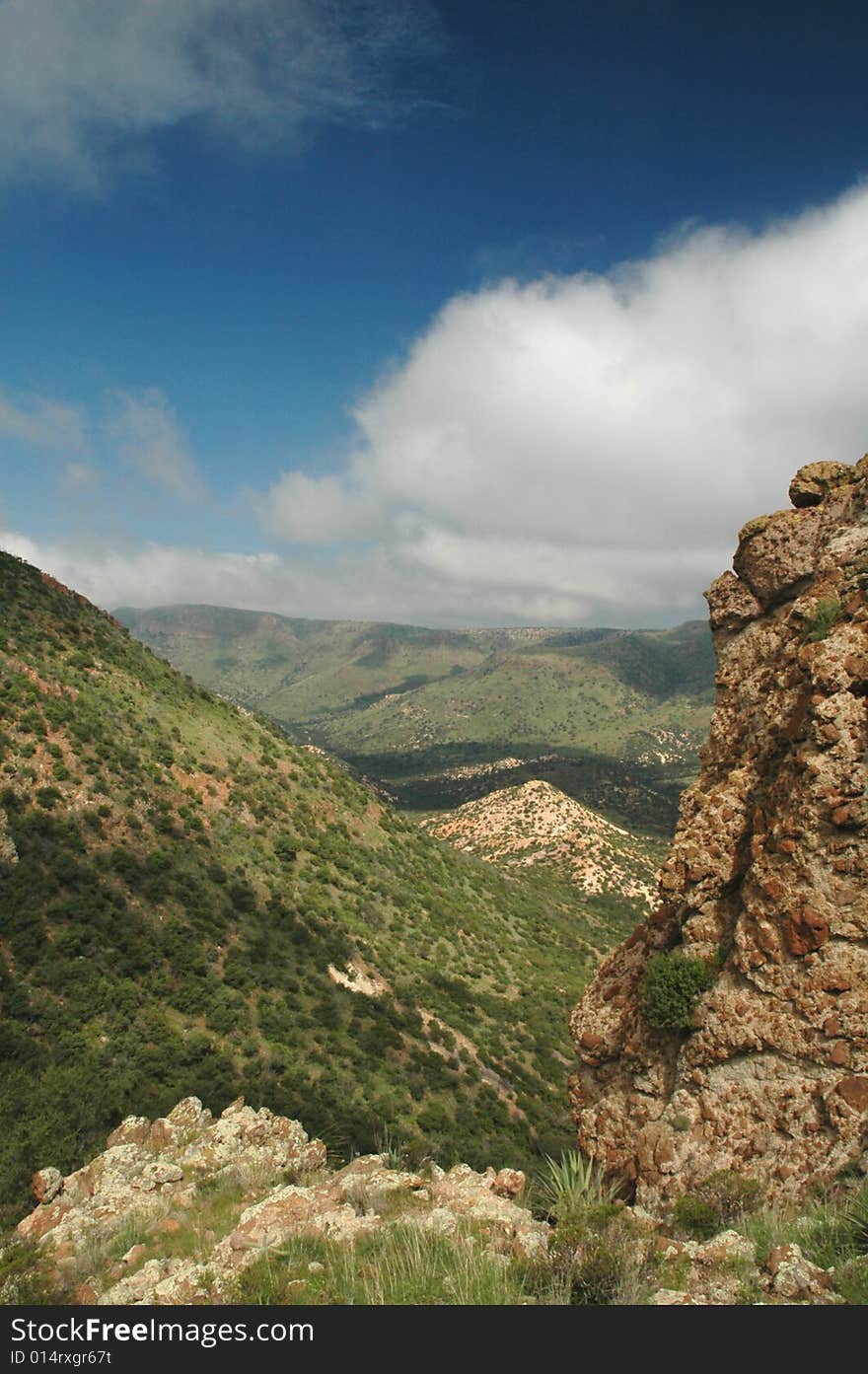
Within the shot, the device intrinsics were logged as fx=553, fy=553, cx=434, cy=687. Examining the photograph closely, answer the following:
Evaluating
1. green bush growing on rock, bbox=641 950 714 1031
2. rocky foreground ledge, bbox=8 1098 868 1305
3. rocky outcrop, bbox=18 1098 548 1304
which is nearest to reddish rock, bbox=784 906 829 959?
green bush growing on rock, bbox=641 950 714 1031

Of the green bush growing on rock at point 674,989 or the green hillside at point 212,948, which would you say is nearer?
the green bush growing on rock at point 674,989

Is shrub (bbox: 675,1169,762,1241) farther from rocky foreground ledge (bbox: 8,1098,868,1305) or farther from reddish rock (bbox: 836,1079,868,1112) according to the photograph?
reddish rock (bbox: 836,1079,868,1112)

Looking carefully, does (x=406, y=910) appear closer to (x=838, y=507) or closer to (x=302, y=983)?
(x=302, y=983)

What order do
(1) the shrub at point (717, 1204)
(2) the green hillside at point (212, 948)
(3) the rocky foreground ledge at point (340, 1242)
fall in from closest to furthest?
1. (3) the rocky foreground ledge at point (340, 1242)
2. (1) the shrub at point (717, 1204)
3. (2) the green hillside at point (212, 948)

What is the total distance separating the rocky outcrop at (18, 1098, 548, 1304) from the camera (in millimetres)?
9312

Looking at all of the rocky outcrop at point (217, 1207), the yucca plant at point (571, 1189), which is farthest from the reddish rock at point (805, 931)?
the rocky outcrop at point (217, 1207)

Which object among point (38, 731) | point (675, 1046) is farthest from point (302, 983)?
point (675, 1046)

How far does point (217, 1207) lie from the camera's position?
500 inches

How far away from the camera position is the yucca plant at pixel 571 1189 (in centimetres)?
929

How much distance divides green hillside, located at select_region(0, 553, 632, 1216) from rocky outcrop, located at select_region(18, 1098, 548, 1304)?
414 centimetres

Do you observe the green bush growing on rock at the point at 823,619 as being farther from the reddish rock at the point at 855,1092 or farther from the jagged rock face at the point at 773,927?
the reddish rock at the point at 855,1092

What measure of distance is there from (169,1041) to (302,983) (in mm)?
9320

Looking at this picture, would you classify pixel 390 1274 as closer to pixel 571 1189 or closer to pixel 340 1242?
pixel 340 1242

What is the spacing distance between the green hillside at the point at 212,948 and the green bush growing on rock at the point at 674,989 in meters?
12.6
